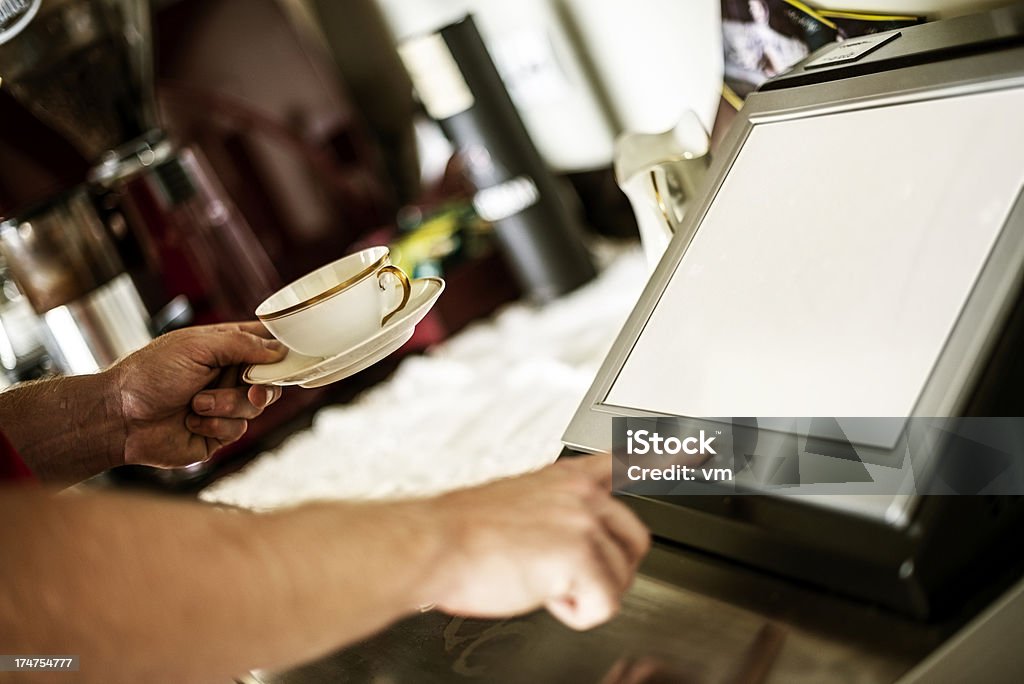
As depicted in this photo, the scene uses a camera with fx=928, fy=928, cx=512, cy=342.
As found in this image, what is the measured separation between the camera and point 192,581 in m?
0.45

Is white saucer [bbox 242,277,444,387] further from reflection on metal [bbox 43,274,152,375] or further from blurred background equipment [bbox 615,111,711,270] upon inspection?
reflection on metal [bbox 43,274,152,375]

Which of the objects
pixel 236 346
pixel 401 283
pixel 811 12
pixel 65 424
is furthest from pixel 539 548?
pixel 811 12

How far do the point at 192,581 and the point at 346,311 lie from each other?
319 millimetres

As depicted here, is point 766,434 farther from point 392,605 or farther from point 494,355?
point 494,355

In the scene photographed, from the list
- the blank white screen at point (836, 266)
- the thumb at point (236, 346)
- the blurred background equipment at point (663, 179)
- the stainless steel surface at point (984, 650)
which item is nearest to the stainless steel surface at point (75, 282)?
the thumb at point (236, 346)

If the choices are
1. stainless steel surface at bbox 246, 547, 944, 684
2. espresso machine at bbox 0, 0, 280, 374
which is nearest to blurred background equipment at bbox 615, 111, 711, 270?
stainless steel surface at bbox 246, 547, 944, 684

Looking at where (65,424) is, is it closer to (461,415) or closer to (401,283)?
(401,283)

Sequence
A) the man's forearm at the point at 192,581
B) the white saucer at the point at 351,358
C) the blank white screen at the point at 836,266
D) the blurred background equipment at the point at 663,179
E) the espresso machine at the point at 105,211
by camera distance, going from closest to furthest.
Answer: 1. the man's forearm at the point at 192,581
2. the blank white screen at the point at 836,266
3. the white saucer at the point at 351,358
4. the blurred background equipment at the point at 663,179
5. the espresso machine at the point at 105,211

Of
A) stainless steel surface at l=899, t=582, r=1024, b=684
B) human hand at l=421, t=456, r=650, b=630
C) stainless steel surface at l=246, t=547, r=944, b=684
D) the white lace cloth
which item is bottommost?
the white lace cloth

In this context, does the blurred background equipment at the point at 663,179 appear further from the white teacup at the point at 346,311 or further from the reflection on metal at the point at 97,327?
the reflection on metal at the point at 97,327

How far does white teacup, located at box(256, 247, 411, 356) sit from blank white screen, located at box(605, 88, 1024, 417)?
0.69 feet

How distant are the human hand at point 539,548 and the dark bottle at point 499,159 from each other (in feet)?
3.36

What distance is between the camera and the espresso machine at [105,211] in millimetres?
1211

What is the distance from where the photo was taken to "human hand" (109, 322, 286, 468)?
88 centimetres
